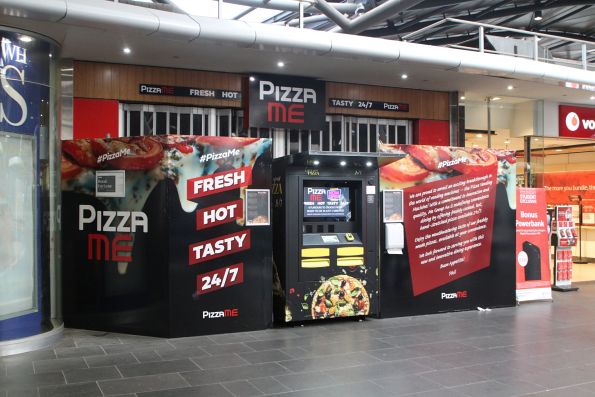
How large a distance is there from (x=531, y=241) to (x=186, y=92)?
18.2 feet

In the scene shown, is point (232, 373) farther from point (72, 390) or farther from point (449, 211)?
point (449, 211)

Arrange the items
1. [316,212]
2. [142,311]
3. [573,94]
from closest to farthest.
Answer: [142,311] < [316,212] < [573,94]

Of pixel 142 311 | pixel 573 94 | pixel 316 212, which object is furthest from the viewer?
pixel 573 94

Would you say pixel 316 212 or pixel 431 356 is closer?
pixel 431 356

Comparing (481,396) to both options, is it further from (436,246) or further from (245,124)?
(245,124)

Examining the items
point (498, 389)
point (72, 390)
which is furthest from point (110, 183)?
point (498, 389)

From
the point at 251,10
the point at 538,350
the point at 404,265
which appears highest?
the point at 251,10

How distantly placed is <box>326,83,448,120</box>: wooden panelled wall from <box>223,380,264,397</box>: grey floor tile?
547 centimetres

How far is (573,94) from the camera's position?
33.2 feet

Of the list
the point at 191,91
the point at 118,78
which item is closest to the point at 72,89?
the point at 118,78

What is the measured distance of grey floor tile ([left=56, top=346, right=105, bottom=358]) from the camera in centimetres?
550

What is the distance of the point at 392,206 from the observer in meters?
7.25

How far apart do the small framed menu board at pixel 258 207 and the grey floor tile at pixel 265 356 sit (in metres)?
1.55

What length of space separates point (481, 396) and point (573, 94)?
756 cm
